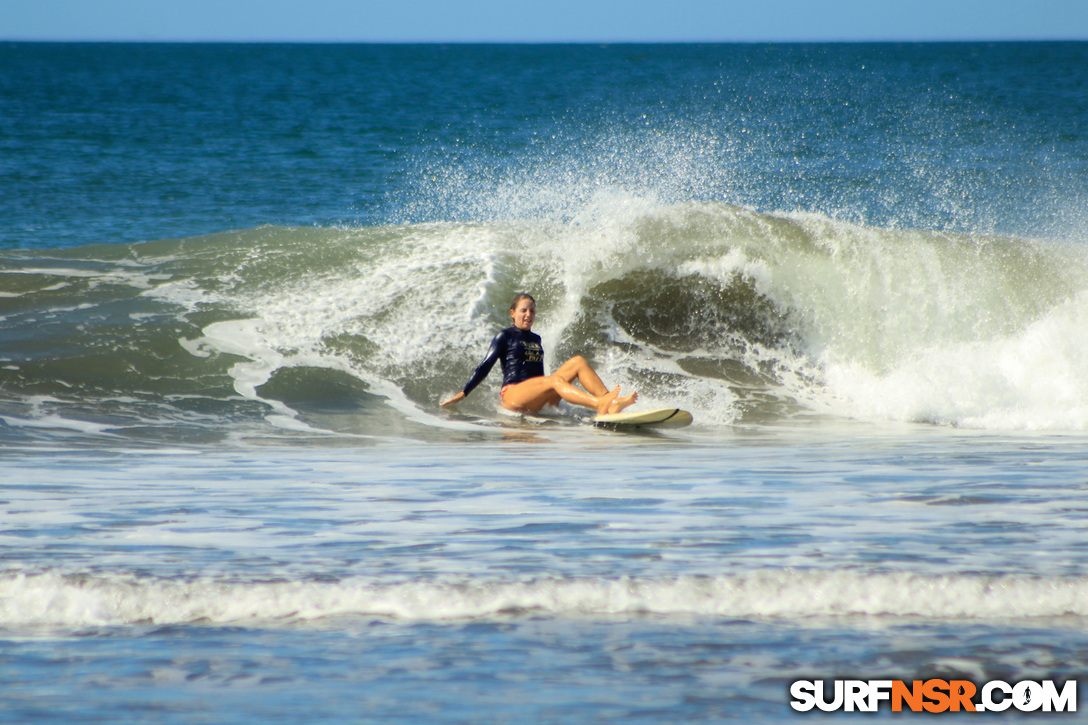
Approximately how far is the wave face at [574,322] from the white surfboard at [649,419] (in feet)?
2.64

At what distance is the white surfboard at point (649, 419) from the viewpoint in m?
7.68

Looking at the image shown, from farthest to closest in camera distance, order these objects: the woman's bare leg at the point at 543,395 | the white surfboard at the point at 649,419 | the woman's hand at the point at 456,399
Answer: the woman's hand at the point at 456,399
the woman's bare leg at the point at 543,395
the white surfboard at the point at 649,419

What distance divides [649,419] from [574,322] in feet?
9.89

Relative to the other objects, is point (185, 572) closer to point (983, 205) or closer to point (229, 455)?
point (229, 455)

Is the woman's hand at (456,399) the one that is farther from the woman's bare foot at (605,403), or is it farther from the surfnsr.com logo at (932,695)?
the surfnsr.com logo at (932,695)

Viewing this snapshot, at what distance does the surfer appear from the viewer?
8383 mm

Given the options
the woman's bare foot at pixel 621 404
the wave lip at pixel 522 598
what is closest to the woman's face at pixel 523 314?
the woman's bare foot at pixel 621 404

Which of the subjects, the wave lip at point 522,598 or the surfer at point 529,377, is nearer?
the wave lip at point 522,598

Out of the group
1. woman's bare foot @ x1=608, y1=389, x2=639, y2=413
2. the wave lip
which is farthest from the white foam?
the wave lip

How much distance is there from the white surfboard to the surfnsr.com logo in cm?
472

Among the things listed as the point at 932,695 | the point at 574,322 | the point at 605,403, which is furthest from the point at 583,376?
the point at 932,695

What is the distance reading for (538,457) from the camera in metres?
6.61

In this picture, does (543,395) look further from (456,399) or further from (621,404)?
(621,404)

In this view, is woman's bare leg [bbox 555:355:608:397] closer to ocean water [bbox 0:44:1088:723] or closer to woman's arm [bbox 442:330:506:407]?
ocean water [bbox 0:44:1088:723]
